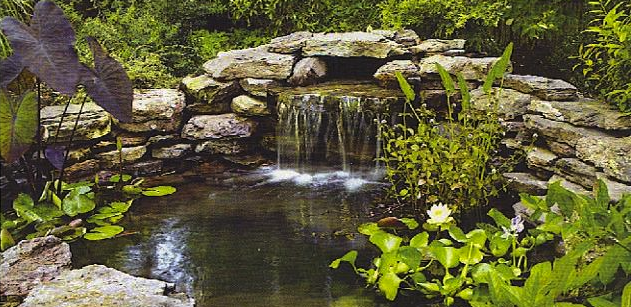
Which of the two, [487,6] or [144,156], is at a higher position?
[487,6]

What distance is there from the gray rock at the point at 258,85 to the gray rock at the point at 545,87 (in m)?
2.18

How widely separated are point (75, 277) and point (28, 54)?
144cm

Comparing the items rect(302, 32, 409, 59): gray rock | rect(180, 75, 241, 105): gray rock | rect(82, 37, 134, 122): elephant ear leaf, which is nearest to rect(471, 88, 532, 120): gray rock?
rect(302, 32, 409, 59): gray rock

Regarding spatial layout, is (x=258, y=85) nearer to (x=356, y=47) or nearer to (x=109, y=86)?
(x=356, y=47)

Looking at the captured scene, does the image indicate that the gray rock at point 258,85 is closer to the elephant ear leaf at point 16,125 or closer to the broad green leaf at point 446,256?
the elephant ear leaf at point 16,125

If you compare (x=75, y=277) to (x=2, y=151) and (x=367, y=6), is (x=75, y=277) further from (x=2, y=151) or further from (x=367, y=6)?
(x=367, y=6)

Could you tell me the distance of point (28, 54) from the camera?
3564mm

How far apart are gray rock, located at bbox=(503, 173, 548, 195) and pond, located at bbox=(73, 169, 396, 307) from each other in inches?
40.4

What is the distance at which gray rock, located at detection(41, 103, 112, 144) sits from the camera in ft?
16.2

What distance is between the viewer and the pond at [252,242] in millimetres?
3312

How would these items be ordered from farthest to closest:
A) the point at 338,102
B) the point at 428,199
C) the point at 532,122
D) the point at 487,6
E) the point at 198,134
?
the point at 487,6
the point at 198,134
the point at 338,102
the point at 532,122
the point at 428,199

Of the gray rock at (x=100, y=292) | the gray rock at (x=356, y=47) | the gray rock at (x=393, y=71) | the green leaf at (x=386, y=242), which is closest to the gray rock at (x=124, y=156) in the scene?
the gray rock at (x=356, y=47)

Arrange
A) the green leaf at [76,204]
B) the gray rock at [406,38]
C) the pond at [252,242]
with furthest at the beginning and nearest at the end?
the gray rock at [406,38]
the green leaf at [76,204]
the pond at [252,242]

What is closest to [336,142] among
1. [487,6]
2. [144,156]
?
[144,156]
